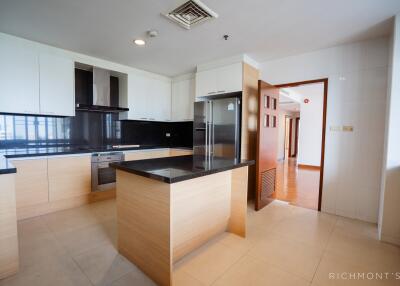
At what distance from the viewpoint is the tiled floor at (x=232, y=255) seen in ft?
5.01

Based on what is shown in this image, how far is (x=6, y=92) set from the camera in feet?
8.32

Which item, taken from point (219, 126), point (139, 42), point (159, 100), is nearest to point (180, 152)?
point (219, 126)

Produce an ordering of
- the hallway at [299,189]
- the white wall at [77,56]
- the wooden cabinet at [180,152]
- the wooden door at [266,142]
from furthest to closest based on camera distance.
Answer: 1. the wooden cabinet at [180,152]
2. the hallway at [299,189]
3. the wooden door at [266,142]
4. the white wall at [77,56]

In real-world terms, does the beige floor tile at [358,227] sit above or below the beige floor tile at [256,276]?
below

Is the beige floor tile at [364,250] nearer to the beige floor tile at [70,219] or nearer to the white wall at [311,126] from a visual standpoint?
the beige floor tile at [70,219]

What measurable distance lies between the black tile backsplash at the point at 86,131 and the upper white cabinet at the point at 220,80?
3.99ft

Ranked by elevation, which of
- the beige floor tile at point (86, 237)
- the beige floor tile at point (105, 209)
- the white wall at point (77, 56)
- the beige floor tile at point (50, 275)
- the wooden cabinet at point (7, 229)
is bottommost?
the beige floor tile at point (105, 209)

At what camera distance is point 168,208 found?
134cm

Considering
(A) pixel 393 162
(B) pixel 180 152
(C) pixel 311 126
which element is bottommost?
(B) pixel 180 152

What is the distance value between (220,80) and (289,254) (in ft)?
8.78

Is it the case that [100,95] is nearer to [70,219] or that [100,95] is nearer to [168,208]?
[70,219]

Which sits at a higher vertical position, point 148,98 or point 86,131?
point 148,98

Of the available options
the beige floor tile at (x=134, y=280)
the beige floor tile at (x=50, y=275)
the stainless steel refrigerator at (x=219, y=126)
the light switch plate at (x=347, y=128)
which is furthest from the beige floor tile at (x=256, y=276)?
the light switch plate at (x=347, y=128)

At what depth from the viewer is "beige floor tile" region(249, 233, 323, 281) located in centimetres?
166
